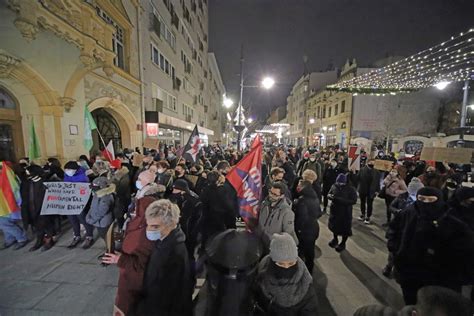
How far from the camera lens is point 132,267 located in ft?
6.84

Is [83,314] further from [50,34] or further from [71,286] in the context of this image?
[50,34]

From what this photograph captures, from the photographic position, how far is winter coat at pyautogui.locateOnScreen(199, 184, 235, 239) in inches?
155

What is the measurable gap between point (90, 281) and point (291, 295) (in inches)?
134

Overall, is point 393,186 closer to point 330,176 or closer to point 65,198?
point 330,176

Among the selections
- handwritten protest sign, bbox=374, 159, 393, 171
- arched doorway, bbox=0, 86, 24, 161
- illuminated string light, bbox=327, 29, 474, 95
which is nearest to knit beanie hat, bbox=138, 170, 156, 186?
arched doorway, bbox=0, 86, 24, 161

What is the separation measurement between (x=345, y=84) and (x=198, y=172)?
31.8 feet

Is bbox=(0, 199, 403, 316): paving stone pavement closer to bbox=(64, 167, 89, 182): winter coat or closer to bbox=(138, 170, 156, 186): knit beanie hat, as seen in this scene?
bbox=(64, 167, 89, 182): winter coat

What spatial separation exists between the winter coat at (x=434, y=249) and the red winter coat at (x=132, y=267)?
10.2 feet

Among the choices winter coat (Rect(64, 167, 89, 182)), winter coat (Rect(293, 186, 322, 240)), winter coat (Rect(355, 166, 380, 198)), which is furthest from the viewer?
winter coat (Rect(355, 166, 380, 198))

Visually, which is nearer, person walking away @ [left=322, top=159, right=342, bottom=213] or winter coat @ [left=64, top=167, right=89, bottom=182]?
winter coat @ [left=64, top=167, right=89, bottom=182]

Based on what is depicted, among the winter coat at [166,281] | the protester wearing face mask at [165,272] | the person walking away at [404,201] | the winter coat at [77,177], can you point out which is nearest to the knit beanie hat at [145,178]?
the protester wearing face mask at [165,272]

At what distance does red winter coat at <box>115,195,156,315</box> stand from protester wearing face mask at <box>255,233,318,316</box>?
1.21m

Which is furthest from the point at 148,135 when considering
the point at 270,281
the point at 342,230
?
the point at 270,281

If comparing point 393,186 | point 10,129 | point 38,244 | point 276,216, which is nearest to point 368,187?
point 393,186
